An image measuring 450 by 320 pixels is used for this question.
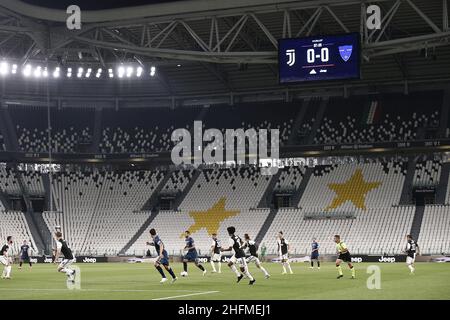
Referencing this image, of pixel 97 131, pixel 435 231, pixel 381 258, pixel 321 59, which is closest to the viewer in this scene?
pixel 321 59

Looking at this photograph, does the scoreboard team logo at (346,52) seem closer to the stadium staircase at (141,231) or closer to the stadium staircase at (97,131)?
the stadium staircase at (141,231)

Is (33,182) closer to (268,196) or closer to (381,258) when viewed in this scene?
(268,196)

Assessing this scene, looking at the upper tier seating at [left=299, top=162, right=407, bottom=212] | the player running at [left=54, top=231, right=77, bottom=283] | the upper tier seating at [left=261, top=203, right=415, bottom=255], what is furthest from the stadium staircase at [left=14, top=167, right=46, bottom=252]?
the player running at [left=54, top=231, right=77, bottom=283]

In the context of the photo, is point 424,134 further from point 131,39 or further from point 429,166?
point 131,39

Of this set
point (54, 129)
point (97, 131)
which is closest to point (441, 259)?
point (97, 131)

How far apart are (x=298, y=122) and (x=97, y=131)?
66.2 ft

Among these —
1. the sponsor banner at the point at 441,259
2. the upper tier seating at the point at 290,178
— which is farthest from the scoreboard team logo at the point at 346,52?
the upper tier seating at the point at 290,178

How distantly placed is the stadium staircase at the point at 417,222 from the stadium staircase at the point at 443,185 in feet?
5.55

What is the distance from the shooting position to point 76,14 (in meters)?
46.6

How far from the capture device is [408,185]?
65750 mm

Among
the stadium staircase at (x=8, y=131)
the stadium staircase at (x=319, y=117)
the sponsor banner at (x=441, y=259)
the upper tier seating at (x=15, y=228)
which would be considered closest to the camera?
the sponsor banner at (x=441, y=259)

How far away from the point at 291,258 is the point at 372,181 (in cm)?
1133

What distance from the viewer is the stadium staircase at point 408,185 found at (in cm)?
6469

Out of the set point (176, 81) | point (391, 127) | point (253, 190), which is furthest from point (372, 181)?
point (176, 81)
